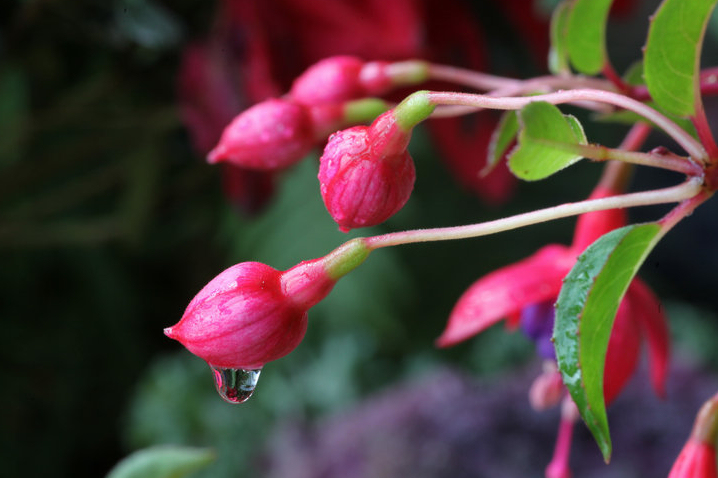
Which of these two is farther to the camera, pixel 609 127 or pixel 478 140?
pixel 609 127

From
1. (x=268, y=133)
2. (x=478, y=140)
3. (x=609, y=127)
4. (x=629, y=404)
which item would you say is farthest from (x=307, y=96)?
(x=609, y=127)

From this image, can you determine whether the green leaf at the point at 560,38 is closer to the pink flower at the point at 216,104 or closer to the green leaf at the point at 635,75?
the green leaf at the point at 635,75

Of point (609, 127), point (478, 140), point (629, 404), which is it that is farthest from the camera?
point (609, 127)

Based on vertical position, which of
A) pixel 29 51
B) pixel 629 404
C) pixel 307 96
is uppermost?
pixel 29 51

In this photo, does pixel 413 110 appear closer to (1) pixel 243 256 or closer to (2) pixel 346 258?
(2) pixel 346 258

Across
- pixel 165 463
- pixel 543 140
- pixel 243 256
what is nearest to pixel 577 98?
pixel 543 140

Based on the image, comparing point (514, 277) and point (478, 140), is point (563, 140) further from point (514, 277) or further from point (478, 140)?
point (478, 140)

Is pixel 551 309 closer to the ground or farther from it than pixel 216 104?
closer to the ground
